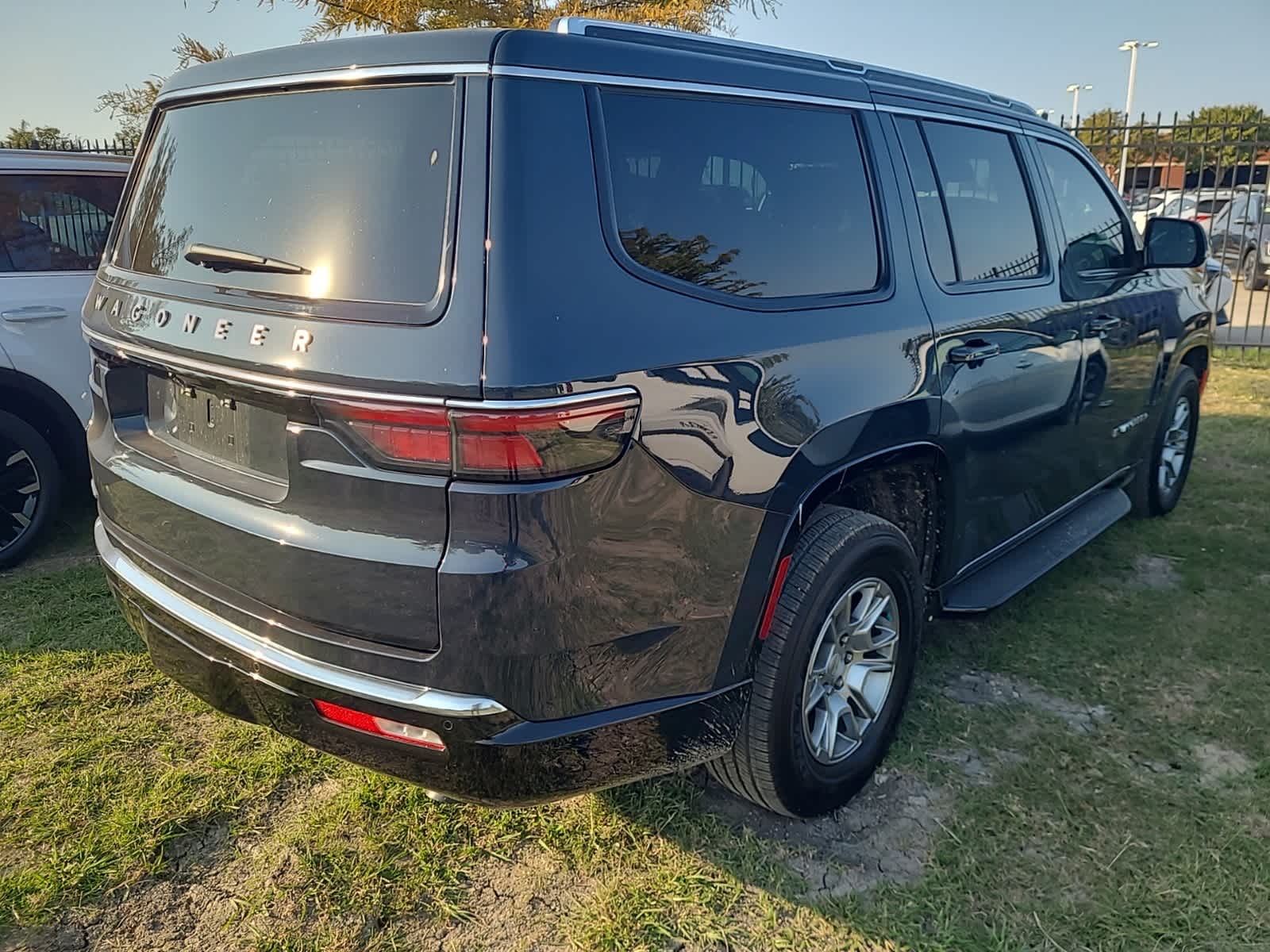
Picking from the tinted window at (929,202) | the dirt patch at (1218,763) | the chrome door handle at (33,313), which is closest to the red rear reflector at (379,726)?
the tinted window at (929,202)

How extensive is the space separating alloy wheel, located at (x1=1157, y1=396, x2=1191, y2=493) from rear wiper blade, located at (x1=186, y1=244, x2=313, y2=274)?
4.40 meters

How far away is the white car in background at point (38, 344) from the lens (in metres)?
4.27

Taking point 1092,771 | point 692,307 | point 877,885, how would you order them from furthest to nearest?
point 1092,771
point 877,885
point 692,307

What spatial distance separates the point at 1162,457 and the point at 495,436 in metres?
4.30

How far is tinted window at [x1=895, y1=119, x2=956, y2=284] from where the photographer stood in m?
2.85

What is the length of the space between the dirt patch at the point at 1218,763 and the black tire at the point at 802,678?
102 centimetres

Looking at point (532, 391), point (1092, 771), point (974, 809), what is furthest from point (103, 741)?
point (1092, 771)

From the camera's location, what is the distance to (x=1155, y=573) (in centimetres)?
431

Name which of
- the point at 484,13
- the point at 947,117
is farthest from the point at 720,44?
the point at 484,13

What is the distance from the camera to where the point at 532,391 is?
169 cm

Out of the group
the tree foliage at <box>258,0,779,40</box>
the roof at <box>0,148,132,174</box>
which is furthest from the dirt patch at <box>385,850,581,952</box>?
the tree foliage at <box>258,0,779,40</box>

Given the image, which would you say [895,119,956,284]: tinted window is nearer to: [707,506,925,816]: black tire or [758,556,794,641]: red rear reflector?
[707,506,925,816]: black tire

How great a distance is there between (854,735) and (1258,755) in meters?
1.34

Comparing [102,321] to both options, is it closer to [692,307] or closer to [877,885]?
[692,307]
